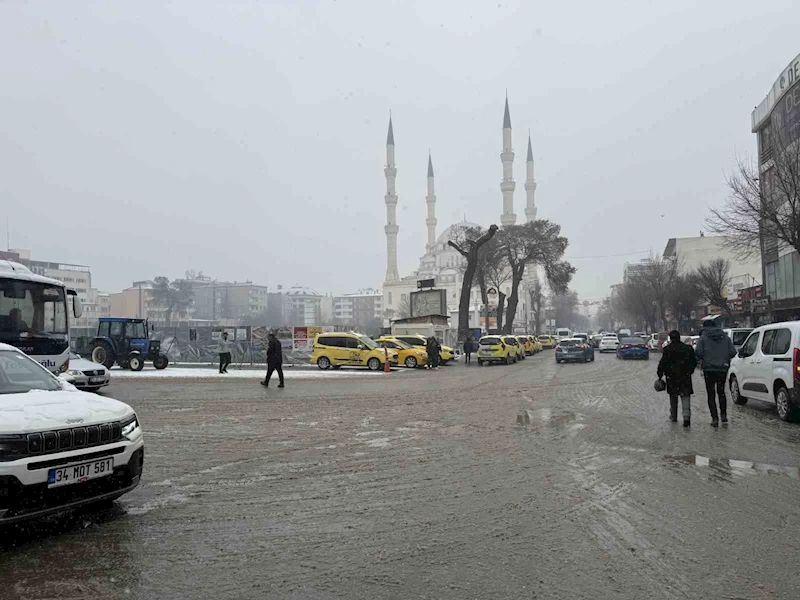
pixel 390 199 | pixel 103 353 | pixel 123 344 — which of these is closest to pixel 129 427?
pixel 103 353

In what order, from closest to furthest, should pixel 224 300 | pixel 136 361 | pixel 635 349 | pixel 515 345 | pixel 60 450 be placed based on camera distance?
pixel 60 450 < pixel 136 361 < pixel 635 349 < pixel 515 345 < pixel 224 300

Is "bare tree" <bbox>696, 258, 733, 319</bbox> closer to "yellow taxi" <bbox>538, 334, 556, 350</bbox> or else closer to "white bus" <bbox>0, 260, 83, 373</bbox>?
"yellow taxi" <bbox>538, 334, 556, 350</bbox>

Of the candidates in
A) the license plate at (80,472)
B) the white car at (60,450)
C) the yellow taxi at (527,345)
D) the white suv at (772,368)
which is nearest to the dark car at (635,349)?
the yellow taxi at (527,345)

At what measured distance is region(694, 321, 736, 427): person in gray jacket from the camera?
34.3 feet

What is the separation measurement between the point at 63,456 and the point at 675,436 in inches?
321

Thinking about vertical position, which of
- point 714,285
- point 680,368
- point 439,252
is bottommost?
point 680,368

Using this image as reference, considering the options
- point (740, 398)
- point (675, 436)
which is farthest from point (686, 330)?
point (675, 436)

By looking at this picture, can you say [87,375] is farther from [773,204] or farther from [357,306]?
[357,306]

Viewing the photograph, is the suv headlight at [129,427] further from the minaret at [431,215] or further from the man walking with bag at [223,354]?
the minaret at [431,215]

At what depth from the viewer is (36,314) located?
1289cm

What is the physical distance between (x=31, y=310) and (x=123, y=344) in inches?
587

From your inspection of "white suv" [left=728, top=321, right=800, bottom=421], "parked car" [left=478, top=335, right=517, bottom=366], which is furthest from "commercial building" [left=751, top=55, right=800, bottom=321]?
"white suv" [left=728, top=321, right=800, bottom=421]

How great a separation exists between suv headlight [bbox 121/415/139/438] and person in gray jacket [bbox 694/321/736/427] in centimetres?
870

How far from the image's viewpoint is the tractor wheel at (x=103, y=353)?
86.1 feet
